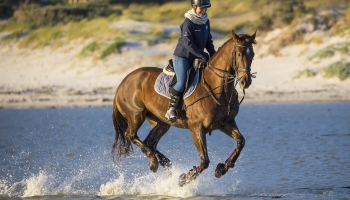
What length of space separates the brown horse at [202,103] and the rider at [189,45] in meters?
0.17

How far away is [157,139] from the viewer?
10.2 meters

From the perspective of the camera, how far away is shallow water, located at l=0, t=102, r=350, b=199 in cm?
999

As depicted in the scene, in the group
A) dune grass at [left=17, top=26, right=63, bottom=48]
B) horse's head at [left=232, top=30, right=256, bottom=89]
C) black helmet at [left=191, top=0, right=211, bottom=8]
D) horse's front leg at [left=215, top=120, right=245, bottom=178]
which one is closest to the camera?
horse's head at [left=232, top=30, right=256, bottom=89]

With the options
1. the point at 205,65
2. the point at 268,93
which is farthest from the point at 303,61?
the point at 205,65

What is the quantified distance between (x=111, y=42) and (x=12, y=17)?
7220 millimetres

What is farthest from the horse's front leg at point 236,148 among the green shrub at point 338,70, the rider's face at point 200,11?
the green shrub at point 338,70

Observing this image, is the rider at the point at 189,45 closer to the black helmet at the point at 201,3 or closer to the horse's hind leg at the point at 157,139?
the black helmet at the point at 201,3

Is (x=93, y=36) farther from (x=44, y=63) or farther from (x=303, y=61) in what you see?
(x=303, y=61)

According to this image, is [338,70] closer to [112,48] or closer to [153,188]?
[112,48]

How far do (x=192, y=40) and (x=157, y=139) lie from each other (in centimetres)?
170

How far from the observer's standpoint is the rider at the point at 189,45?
29.9 feet

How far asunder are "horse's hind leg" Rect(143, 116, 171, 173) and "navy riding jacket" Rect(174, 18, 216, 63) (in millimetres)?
1279

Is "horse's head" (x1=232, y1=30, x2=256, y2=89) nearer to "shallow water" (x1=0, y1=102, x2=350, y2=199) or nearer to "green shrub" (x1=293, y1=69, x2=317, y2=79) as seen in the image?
"shallow water" (x1=0, y1=102, x2=350, y2=199)

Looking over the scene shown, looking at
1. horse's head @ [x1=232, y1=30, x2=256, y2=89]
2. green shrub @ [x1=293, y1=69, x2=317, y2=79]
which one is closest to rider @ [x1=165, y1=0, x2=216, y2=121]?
horse's head @ [x1=232, y1=30, x2=256, y2=89]
